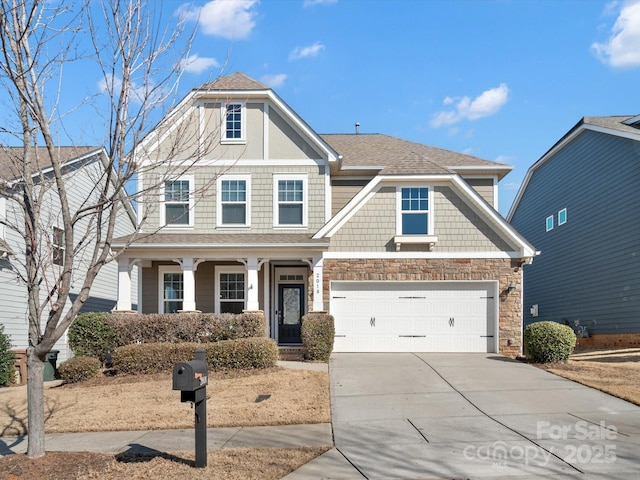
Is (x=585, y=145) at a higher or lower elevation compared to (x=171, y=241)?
higher

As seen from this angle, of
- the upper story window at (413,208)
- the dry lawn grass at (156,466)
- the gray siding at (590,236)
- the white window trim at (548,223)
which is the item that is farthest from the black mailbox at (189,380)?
the white window trim at (548,223)

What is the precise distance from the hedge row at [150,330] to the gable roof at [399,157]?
588 cm

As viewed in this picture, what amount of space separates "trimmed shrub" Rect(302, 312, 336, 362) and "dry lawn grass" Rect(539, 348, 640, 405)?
510 cm

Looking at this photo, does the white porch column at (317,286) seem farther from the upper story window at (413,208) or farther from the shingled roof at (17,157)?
the shingled roof at (17,157)

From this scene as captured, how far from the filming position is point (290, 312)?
709 inches

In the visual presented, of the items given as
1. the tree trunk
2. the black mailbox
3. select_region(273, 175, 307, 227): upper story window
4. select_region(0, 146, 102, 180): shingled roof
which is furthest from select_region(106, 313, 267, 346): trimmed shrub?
the black mailbox

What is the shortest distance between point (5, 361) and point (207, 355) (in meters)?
5.33

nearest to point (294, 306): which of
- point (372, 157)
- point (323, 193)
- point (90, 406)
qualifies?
point (323, 193)

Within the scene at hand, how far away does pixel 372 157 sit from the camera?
61.6ft

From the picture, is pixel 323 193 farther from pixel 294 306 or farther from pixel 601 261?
pixel 601 261

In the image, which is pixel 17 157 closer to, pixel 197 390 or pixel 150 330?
pixel 197 390

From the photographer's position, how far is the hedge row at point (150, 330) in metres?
14.5

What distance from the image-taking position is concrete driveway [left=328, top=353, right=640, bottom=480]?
263 inches

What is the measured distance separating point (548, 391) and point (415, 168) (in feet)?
25.0
